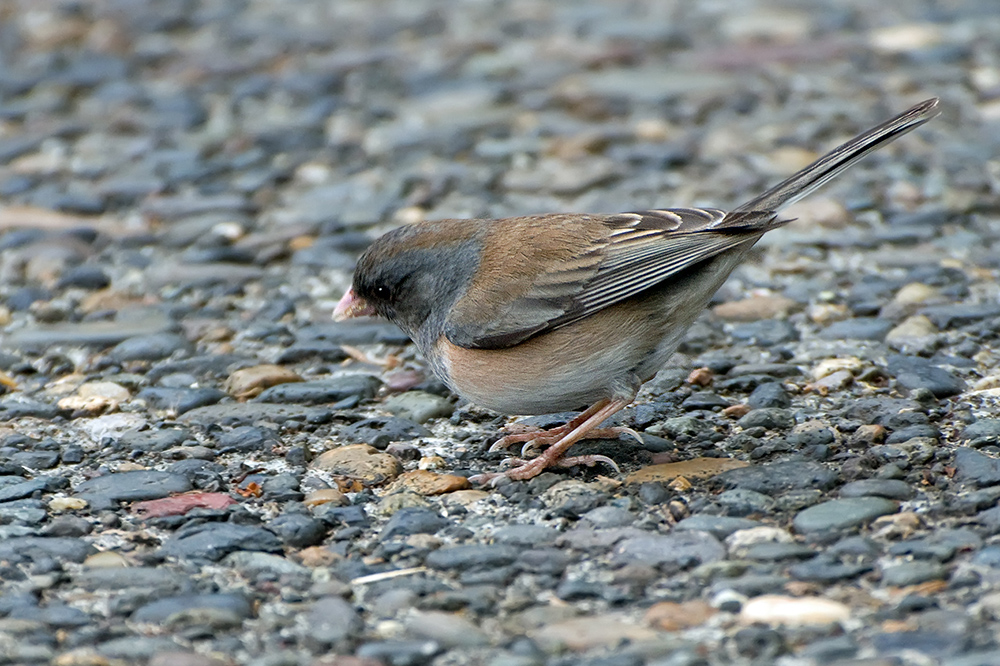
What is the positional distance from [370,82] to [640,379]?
4.67 metres

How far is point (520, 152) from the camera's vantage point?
7180 millimetres

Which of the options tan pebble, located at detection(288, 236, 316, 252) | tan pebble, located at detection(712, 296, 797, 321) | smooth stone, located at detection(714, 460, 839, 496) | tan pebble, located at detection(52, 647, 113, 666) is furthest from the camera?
tan pebble, located at detection(288, 236, 316, 252)

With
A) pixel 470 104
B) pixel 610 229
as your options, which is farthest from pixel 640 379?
pixel 470 104

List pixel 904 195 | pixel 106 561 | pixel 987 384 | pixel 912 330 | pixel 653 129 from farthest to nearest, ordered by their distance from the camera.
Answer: pixel 653 129 → pixel 904 195 → pixel 912 330 → pixel 987 384 → pixel 106 561

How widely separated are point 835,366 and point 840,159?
0.96 metres

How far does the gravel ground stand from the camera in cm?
313

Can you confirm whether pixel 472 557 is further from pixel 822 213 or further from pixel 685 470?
pixel 822 213

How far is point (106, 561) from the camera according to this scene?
3441 mm

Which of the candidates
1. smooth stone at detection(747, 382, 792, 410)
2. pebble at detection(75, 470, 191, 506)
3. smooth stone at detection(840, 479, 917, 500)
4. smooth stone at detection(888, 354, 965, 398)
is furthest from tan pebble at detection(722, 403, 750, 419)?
pebble at detection(75, 470, 191, 506)

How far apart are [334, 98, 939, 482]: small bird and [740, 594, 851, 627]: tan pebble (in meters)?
1.15

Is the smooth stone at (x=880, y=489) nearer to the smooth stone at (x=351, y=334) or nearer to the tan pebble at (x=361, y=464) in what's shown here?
the tan pebble at (x=361, y=464)

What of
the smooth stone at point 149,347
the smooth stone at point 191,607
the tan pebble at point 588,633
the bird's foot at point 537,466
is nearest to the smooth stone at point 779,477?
the bird's foot at point 537,466

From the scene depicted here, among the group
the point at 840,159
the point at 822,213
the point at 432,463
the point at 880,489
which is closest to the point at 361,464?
the point at 432,463

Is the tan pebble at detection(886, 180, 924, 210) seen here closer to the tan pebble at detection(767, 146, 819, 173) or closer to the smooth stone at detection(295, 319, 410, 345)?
the tan pebble at detection(767, 146, 819, 173)
